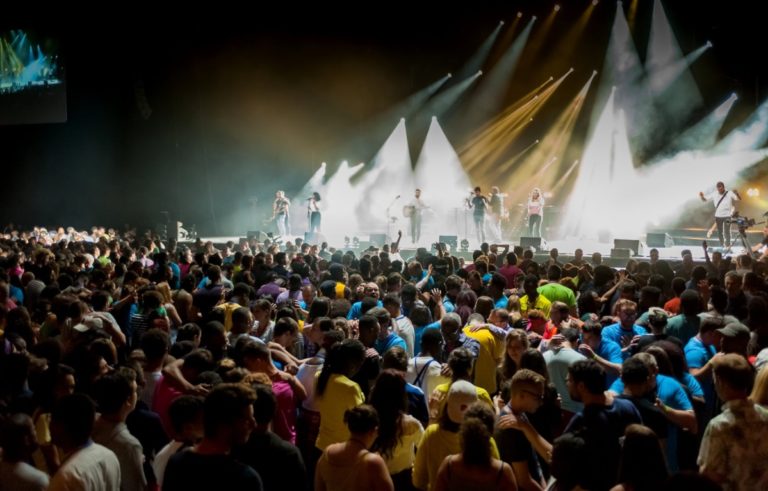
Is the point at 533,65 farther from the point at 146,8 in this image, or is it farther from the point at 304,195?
Result: the point at 146,8

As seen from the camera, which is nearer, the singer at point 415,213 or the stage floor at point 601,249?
the stage floor at point 601,249

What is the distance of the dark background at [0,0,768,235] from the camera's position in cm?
2184

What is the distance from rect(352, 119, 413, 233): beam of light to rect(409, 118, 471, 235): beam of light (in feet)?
1.79

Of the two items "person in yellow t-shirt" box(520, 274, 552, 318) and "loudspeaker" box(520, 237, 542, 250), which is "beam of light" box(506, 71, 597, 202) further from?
"person in yellow t-shirt" box(520, 274, 552, 318)

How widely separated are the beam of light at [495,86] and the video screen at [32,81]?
1317cm

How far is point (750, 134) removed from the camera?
2120 cm

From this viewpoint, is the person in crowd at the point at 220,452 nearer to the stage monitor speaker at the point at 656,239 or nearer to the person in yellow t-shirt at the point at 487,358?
the person in yellow t-shirt at the point at 487,358

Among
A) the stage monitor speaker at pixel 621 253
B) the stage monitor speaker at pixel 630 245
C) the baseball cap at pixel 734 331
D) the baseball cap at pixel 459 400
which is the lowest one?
the baseball cap at pixel 459 400

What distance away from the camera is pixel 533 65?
74.2 ft

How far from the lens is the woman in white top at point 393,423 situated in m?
3.76

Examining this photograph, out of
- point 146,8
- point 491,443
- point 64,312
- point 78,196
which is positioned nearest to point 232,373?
point 491,443

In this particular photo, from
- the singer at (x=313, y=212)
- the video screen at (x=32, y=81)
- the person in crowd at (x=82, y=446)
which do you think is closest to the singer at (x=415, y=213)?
the singer at (x=313, y=212)

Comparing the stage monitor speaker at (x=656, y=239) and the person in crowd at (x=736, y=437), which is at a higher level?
the stage monitor speaker at (x=656, y=239)

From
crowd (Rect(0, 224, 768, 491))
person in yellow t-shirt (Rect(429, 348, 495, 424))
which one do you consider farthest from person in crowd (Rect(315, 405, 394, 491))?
person in yellow t-shirt (Rect(429, 348, 495, 424))
